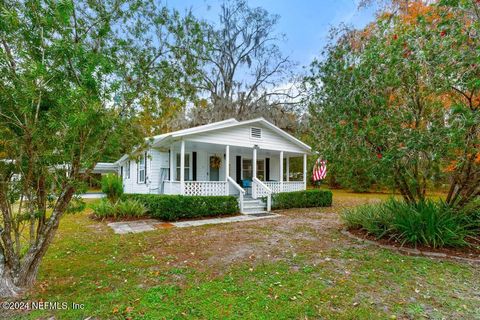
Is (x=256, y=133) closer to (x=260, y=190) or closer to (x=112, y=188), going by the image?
(x=260, y=190)

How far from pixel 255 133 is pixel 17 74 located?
35.2ft

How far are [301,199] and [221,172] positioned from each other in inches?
180

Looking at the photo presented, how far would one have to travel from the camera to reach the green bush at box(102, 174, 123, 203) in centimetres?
1138

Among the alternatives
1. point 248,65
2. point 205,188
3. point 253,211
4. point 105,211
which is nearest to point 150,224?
point 105,211

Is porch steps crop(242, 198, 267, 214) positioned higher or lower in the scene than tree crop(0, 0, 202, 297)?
lower

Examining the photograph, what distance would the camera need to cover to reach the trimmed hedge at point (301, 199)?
41.7ft

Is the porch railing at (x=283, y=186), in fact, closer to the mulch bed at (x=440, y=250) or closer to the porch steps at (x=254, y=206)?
the porch steps at (x=254, y=206)

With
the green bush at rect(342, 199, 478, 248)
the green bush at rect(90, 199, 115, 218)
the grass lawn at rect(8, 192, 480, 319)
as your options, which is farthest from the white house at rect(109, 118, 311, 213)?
the green bush at rect(342, 199, 478, 248)

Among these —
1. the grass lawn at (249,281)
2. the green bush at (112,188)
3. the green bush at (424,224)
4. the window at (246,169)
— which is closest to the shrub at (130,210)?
the green bush at (112,188)

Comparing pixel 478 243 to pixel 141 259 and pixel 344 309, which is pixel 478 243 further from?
pixel 141 259

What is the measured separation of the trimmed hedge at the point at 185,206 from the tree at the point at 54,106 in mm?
5246

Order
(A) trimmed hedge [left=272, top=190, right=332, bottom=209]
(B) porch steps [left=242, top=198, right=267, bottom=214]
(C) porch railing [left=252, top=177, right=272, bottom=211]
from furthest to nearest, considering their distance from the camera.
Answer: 1. (A) trimmed hedge [left=272, top=190, right=332, bottom=209]
2. (C) porch railing [left=252, top=177, right=272, bottom=211]
3. (B) porch steps [left=242, top=198, right=267, bottom=214]

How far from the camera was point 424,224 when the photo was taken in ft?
18.5

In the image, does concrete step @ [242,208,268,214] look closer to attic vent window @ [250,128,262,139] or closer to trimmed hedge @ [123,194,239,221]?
trimmed hedge @ [123,194,239,221]
